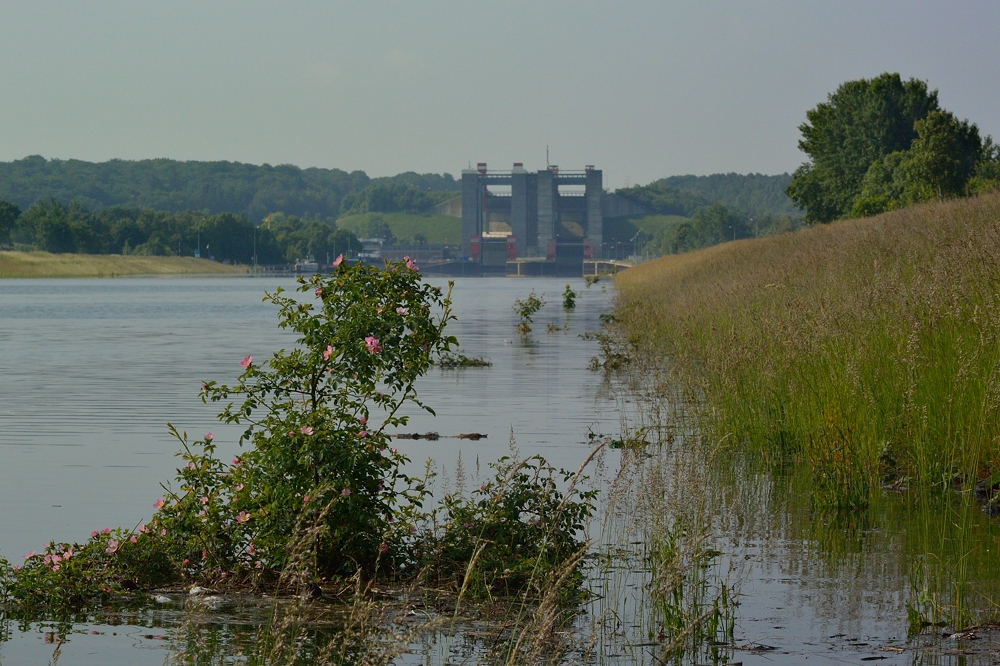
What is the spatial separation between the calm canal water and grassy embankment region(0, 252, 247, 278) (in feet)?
385

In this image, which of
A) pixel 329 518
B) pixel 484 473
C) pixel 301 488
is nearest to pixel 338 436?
pixel 301 488

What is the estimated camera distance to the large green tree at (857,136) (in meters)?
79.2

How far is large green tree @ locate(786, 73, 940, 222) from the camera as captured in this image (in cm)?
7925

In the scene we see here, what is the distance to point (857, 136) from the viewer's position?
80.6m

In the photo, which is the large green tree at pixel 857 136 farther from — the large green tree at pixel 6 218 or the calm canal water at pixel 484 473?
the large green tree at pixel 6 218

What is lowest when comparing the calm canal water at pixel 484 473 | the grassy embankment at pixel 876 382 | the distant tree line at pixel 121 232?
the calm canal water at pixel 484 473

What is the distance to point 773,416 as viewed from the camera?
1203 cm

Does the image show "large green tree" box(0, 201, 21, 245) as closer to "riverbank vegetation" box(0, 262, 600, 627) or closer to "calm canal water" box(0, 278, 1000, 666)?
"calm canal water" box(0, 278, 1000, 666)

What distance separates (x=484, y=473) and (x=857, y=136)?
242 feet

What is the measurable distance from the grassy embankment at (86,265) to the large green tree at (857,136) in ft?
283

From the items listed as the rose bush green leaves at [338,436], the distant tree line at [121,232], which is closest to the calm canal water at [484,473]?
the rose bush green leaves at [338,436]

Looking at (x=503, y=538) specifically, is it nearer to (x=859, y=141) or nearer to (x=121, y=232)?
(x=859, y=141)

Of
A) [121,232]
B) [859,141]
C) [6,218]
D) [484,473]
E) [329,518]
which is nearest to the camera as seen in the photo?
[329,518]

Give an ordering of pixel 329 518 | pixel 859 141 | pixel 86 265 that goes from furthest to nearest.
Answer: pixel 86 265
pixel 859 141
pixel 329 518
